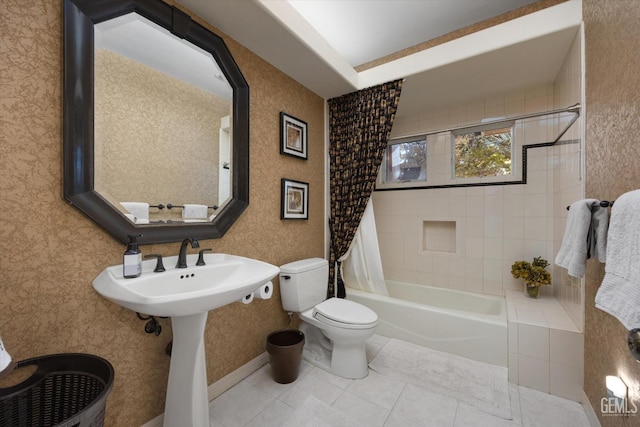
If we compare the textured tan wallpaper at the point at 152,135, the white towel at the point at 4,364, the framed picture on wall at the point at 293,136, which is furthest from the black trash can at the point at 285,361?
the framed picture on wall at the point at 293,136

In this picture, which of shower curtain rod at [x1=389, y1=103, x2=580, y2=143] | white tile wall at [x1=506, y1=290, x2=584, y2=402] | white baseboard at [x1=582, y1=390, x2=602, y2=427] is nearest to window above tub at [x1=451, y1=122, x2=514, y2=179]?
shower curtain rod at [x1=389, y1=103, x2=580, y2=143]

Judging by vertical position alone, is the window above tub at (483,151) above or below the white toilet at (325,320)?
above

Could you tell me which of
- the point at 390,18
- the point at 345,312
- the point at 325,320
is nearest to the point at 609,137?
the point at 390,18

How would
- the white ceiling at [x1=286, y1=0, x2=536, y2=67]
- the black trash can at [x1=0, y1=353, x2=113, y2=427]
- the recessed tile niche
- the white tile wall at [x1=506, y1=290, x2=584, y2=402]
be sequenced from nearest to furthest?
the black trash can at [x1=0, y1=353, x2=113, y2=427], the white tile wall at [x1=506, y1=290, x2=584, y2=402], the white ceiling at [x1=286, y1=0, x2=536, y2=67], the recessed tile niche

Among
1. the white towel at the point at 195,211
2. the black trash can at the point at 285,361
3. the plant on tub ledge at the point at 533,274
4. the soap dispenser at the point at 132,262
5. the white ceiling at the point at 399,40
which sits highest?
the white ceiling at the point at 399,40

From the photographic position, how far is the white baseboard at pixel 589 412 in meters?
1.31

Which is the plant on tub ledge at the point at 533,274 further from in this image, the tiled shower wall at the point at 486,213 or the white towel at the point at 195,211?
the white towel at the point at 195,211

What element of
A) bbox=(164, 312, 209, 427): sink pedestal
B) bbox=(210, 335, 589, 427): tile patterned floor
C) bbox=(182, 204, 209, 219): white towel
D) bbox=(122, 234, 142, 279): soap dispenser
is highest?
bbox=(182, 204, 209, 219): white towel

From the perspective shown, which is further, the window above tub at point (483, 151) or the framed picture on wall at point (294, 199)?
the window above tub at point (483, 151)

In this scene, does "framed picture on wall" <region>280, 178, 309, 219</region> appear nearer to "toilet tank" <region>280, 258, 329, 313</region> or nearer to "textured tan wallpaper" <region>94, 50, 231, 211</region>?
"toilet tank" <region>280, 258, 329, 313</region>

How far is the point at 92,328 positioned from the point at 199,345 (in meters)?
0.45

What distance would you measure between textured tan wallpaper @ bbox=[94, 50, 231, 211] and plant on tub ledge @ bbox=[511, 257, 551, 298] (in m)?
2.45

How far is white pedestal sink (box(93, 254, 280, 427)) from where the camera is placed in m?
0.97

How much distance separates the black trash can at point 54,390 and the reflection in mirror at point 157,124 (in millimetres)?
606
